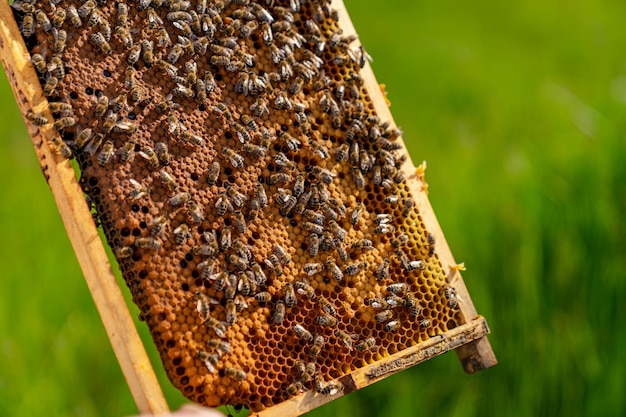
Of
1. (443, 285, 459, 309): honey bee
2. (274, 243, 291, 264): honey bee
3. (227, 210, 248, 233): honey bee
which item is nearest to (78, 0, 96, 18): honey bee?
(227, 210, 248, 233): honey bee

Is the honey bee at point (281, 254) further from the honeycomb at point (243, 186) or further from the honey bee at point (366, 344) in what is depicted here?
the honey bee at point (366, 344)

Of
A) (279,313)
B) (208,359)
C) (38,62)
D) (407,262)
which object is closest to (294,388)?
(279,313)

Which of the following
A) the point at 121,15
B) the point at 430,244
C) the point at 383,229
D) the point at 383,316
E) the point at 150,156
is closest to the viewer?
the point at 150,156

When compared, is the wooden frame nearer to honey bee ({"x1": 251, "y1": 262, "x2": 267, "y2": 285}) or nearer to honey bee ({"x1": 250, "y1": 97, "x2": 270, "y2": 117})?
honey bee ({"x1": 251, "y1": 262, "x2": 267, "y2": 285})

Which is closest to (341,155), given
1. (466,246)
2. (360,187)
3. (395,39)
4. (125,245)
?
(360,187)

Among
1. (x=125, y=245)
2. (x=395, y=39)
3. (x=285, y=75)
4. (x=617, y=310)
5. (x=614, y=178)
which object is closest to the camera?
(x=125, y=245)

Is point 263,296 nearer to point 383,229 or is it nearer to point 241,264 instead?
point 241,264

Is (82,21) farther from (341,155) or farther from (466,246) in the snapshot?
(466,246)
